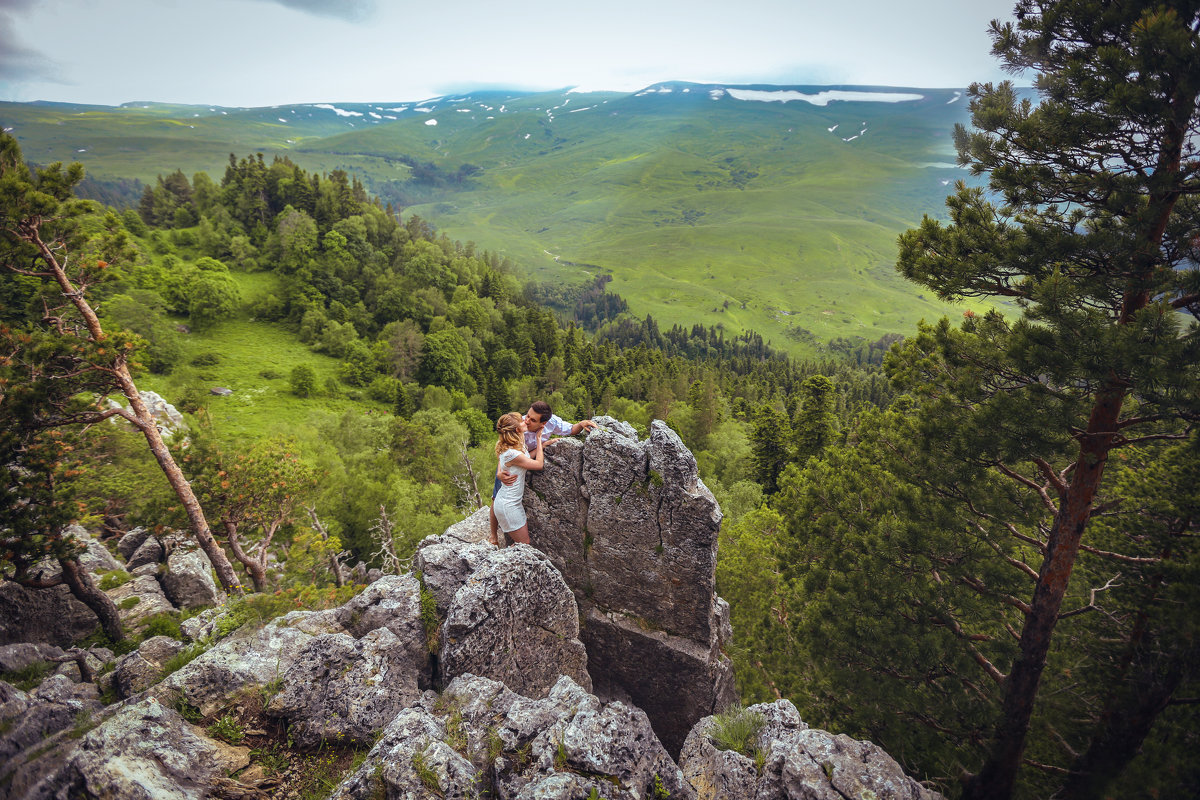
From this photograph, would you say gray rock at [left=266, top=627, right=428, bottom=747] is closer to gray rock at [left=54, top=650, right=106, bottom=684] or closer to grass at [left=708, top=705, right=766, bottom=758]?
grass at [left=708, top=705, right=766, bottom=758]

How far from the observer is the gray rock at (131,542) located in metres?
23.8

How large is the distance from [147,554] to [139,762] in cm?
2085

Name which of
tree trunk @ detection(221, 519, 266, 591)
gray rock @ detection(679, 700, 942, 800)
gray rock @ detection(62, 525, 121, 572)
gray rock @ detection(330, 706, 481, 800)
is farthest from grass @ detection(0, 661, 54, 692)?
gray rock @ detection(679, 700, 942, 800)

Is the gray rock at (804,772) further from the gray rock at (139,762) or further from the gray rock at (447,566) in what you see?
the gray rock at (139,762)

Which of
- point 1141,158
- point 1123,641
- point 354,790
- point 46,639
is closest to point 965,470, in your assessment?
point 1123,641

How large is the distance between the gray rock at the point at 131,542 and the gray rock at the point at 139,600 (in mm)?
4812

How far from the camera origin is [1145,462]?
607 inches

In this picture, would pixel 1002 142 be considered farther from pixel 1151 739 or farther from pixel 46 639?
pixel 46 639

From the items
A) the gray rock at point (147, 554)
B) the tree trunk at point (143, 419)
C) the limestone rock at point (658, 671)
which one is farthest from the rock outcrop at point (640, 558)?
the gray rock at point (147, 554)

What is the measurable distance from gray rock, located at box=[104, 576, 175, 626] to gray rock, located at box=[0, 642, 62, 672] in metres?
4.06

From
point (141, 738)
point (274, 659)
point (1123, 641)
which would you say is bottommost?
point (1123, 641)

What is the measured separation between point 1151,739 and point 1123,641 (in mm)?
2157

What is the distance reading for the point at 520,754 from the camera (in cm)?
880

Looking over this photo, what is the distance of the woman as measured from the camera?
12805 millimetres
